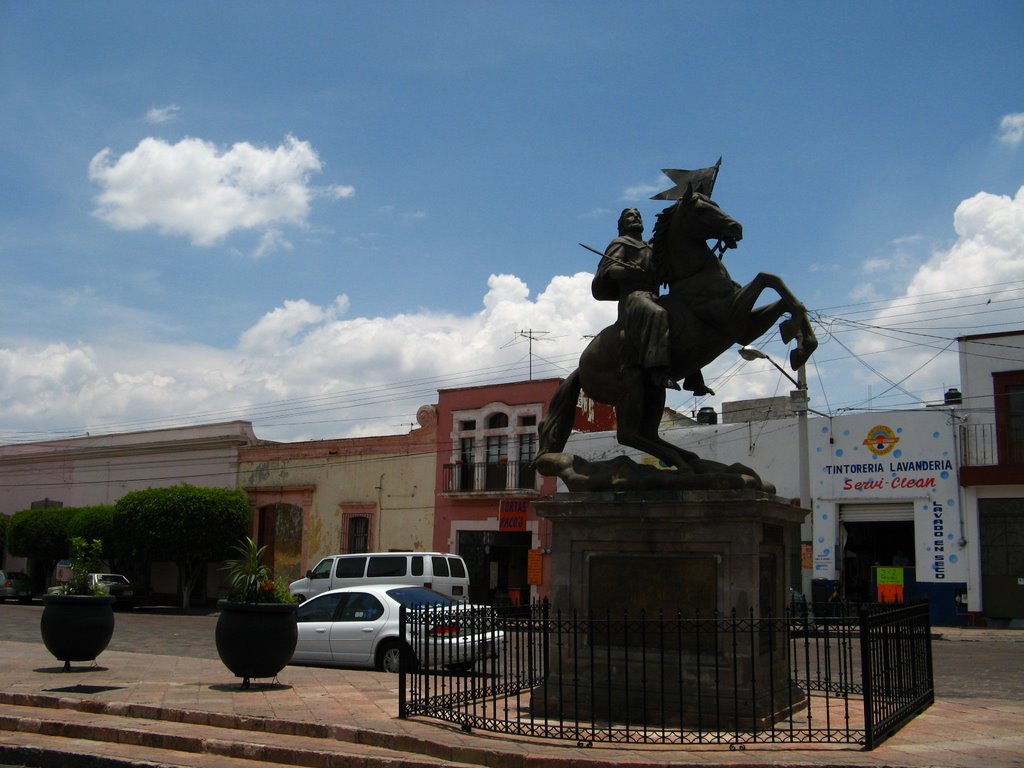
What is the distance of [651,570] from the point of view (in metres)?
8.20

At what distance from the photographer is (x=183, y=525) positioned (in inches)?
1390

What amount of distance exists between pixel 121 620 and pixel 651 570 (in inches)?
957

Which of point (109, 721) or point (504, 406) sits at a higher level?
point (504, 406)

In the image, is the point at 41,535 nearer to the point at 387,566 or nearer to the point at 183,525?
the point at 183,525

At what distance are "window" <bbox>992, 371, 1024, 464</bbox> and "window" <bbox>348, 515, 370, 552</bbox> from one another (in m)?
20.9

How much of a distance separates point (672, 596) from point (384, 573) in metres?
16.1

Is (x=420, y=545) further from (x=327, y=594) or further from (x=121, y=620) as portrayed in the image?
(x=327, y=594)

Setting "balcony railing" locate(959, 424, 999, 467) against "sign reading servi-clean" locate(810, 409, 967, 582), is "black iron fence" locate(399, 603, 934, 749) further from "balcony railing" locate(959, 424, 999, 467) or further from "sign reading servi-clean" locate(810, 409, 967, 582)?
"balcony railing" locate(959, 424, 999, 467)

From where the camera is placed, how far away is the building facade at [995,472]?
2514 centimetres

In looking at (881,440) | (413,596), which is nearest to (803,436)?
(881,440)

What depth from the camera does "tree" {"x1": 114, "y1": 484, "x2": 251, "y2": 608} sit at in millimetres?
35344

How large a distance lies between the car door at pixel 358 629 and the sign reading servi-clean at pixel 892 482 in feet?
56.1

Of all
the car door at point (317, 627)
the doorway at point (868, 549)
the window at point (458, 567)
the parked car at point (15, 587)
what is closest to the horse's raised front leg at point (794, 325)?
the car door at point (317, 627)

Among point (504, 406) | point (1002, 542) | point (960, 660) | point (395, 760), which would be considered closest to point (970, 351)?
point (1002, 542)
